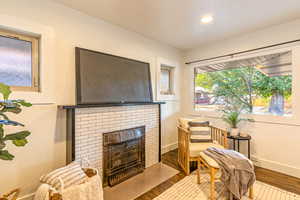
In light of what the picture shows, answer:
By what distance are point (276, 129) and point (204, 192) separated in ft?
5.67

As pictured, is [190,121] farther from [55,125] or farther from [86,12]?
[86,12]

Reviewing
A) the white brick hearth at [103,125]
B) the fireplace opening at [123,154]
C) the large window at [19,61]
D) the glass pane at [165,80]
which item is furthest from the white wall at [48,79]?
the glass pane at [165,80]

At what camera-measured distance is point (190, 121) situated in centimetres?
289

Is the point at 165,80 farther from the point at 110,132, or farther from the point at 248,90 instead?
the point at 110,132

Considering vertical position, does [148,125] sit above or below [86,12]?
below

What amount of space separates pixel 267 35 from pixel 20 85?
150 inches

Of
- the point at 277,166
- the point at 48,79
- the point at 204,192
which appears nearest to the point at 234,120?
the point at 277,166

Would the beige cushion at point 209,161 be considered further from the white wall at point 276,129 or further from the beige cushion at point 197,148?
the white wall at point 276,129

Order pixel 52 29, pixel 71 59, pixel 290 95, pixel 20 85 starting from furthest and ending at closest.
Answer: pixel 290 95
pixel 71 59
pixel 52 29
pixel 20 85

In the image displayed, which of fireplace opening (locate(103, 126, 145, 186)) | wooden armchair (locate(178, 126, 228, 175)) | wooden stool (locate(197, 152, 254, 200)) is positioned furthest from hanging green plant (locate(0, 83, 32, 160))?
wooden armchair (locate(178, 126, 228, 175))

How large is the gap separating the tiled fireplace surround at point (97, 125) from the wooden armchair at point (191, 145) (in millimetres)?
625

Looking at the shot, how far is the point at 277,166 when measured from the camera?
261cm

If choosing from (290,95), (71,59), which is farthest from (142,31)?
(290,95)

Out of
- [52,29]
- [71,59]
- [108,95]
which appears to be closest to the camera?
[52,29]
